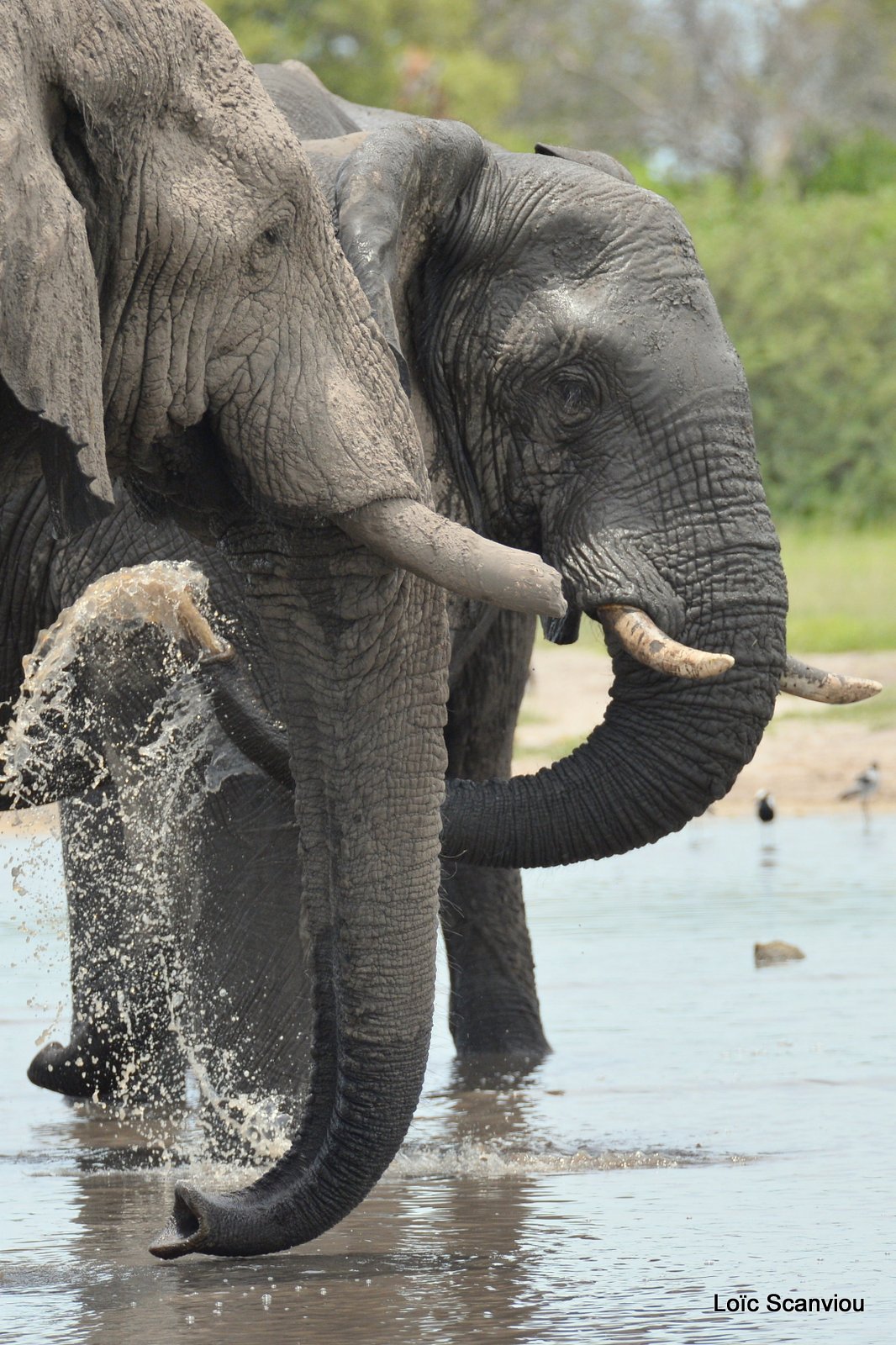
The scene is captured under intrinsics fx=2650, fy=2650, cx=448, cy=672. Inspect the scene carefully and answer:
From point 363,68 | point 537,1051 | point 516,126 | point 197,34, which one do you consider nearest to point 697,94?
point 516,126

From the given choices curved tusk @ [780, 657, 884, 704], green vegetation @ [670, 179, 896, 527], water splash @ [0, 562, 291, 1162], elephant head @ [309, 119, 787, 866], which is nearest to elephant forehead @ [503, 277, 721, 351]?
elephant head @ [309, 119, 787, 866]

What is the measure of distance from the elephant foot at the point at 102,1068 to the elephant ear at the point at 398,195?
1582mm

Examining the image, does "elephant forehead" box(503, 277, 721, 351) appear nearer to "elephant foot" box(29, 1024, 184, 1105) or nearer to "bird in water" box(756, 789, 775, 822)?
"elephant foot" box(29, 1024, 184, 1105)

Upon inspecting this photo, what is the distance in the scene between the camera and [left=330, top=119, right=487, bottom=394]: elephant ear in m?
4.71

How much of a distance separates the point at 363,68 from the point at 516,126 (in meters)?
11.4

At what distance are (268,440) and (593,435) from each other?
5.91ft

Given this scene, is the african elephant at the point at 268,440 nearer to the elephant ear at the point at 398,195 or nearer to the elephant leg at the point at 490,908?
A: the elephant ear at the point at 398,195

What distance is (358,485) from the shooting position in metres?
3.27

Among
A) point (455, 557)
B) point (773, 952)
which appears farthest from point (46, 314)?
point (773, 952)

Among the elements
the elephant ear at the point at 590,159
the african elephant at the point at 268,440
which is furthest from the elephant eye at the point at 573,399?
the african elephant at the point at 268,440

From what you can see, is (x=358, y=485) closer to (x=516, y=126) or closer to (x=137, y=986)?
(x=137, y=986)

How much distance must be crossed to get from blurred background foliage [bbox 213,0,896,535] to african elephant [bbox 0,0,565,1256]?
60.7 ft

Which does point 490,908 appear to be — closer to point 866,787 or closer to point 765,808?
point 765,808

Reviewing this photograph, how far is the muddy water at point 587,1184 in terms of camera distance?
3.69 metres
